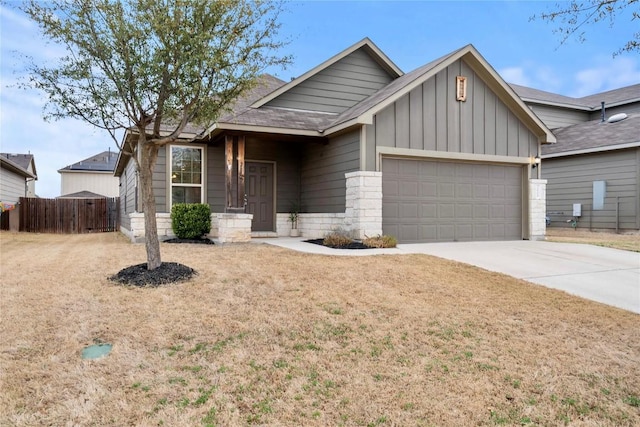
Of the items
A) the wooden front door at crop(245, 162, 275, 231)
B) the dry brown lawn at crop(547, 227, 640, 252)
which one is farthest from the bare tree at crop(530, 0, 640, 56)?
the wooden front door at crop(245, 162, 275, 231)

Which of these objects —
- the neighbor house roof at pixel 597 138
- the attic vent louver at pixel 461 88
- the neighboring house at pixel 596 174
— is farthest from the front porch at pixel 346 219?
the neighboring house at pixel 596 174

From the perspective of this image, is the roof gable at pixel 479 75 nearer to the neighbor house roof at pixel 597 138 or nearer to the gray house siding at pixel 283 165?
the gray house siding at pixel 283 165

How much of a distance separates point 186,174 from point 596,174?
1420 centimetres

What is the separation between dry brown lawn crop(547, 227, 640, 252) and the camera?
395 inches

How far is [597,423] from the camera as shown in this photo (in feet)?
8.84

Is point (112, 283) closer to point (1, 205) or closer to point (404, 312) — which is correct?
point (404, 312)

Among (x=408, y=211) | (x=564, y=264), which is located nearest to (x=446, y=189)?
(x=408, y=211)

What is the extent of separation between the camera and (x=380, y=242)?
9047mm

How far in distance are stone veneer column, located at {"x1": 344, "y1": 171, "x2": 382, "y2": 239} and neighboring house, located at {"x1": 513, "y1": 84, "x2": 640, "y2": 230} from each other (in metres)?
9.98

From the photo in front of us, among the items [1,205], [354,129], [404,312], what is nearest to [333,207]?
[354,129]

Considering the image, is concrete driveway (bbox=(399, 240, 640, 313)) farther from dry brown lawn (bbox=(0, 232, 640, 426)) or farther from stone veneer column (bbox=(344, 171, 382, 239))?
stone veneer column (bbox=(344, 171, 382, 239))

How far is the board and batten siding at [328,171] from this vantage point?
10.1 meters

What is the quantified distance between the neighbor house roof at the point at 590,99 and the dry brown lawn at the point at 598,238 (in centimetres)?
723

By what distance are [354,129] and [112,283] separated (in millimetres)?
6276
